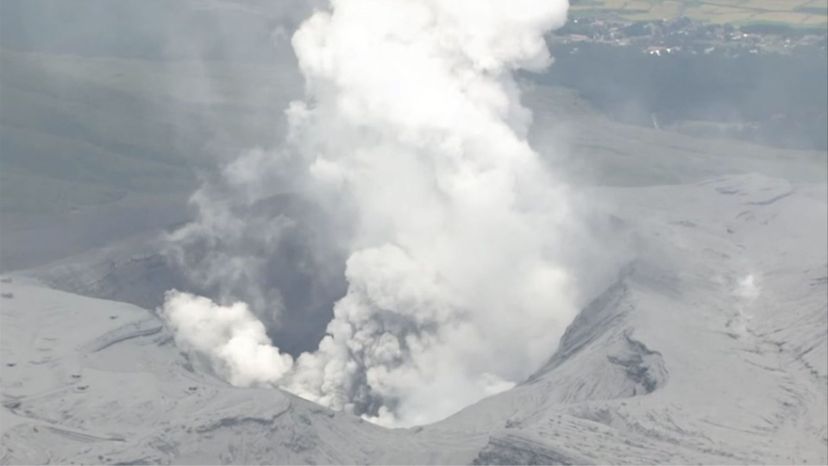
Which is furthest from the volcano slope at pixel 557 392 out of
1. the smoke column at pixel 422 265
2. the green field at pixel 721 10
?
the green field at pixel 721 10

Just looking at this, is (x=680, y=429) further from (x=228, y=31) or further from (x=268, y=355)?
(x=228, y=31)

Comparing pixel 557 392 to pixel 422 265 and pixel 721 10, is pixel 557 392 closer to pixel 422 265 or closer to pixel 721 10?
pixel 422 265

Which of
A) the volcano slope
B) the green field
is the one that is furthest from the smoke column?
the green field

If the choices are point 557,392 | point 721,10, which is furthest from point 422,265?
point 721,10

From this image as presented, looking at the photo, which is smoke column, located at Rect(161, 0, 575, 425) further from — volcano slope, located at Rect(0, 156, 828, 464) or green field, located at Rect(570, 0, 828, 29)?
green field, located at Rect(570, 0, 828, 29)

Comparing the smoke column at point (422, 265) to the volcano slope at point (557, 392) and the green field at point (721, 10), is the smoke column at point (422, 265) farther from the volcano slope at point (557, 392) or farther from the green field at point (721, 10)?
the green field at point (721, 10)
